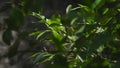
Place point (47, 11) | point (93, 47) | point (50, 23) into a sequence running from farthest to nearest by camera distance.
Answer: point (47, 11) → point (50, 23) → point (93, 47)

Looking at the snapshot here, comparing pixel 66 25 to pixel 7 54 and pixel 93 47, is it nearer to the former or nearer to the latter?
pixel 93 47

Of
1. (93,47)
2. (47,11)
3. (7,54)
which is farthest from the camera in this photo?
(47,11)

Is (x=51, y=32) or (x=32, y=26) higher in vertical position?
(x=51, y=32)

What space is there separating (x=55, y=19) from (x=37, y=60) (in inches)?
6.0

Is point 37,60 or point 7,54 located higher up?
point 37,60

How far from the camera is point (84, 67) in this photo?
0.89 m

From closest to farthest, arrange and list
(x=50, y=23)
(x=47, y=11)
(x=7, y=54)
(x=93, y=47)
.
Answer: (x=93, y=47)
(x=50, y=23)
(x=7, y=54)
(x=47, y=11)

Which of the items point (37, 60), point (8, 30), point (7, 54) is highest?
point (8, 30)

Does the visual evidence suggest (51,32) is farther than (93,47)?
Yes

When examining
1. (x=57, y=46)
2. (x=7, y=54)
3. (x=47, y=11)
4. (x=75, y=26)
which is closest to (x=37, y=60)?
(x=57, y=46)

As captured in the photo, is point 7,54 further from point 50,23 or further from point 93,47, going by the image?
point 93,47

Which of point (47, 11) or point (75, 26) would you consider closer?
point (75, 26)

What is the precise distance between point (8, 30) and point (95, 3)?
0.26 m

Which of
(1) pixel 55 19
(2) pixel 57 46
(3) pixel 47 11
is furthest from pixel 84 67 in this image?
(3) pixel 47 11
